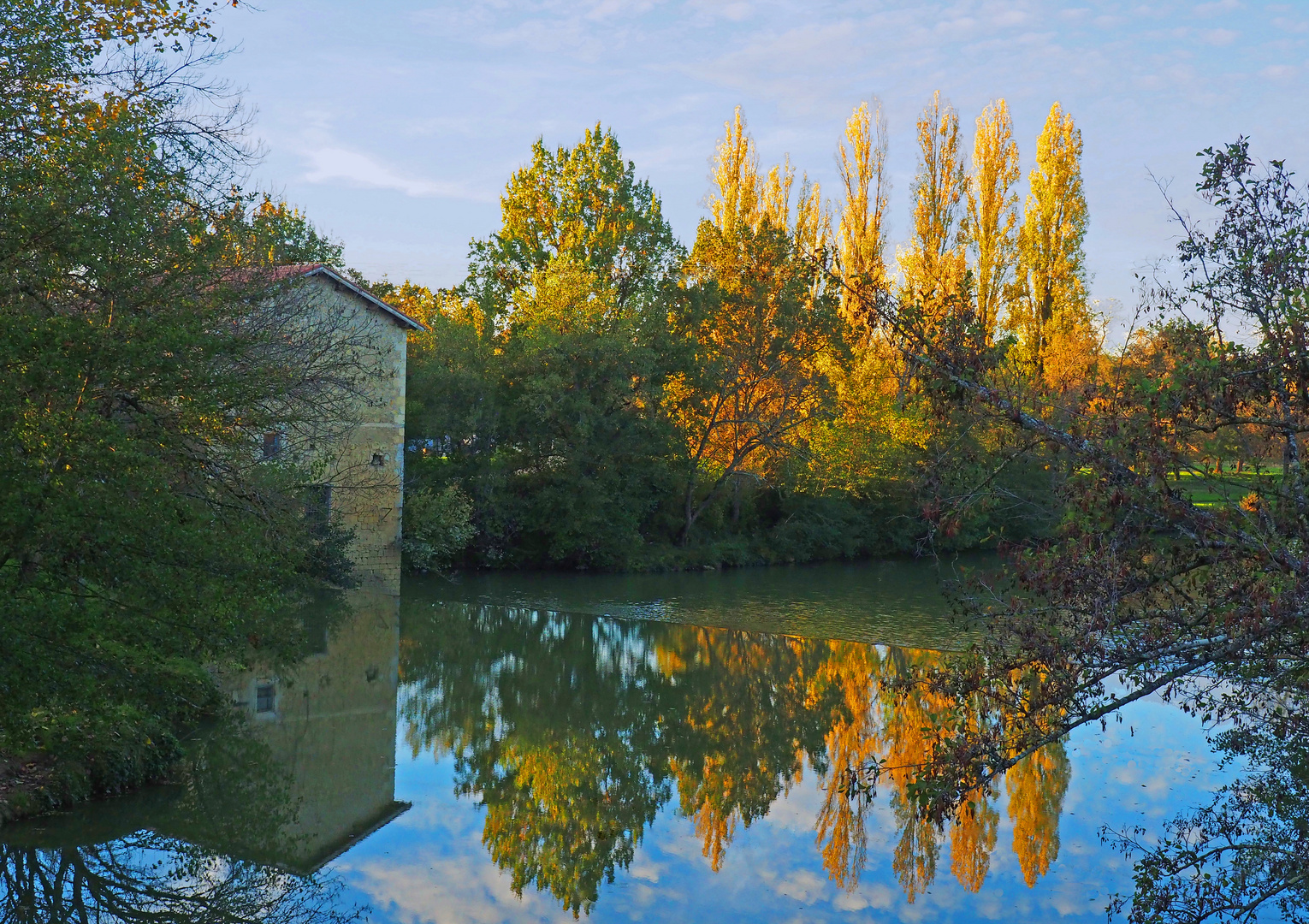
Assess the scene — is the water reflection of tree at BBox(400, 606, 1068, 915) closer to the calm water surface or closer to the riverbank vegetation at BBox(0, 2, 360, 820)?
the calm water surface

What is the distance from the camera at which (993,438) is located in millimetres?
6797

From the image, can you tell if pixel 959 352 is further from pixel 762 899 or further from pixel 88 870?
pixel 88 870

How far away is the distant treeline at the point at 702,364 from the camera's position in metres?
28.4

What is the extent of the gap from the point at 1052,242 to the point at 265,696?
28867mm

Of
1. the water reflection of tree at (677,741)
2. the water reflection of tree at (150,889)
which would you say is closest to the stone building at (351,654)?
the water reflection of tree at (150,889)

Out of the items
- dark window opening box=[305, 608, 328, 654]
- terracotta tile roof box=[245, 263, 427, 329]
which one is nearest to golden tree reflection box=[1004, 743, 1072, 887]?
dark window opening box=[305, 608, 328, 654]

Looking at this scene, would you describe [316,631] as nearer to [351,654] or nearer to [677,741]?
[351,654]

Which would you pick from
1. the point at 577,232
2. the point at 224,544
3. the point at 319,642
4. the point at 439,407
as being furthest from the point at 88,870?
the point at 577,232

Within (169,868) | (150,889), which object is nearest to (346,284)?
(169,868)

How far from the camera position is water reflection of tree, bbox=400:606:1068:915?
30.3ft

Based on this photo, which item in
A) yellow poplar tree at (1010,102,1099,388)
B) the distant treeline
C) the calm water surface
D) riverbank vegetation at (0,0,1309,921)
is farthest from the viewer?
yellow poplar tree at (1010,102,1099,388)

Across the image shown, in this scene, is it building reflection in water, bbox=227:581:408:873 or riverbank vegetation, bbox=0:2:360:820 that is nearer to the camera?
riverbank vegetation, bbox=0:2:360:820

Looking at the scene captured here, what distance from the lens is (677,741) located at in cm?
1308

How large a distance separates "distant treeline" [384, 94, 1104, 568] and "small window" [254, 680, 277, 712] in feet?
33.9
